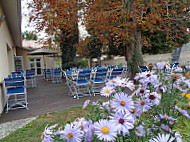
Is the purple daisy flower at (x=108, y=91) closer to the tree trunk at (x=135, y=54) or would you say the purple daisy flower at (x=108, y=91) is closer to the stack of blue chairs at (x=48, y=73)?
the tree trunk at (x=135, y=54)

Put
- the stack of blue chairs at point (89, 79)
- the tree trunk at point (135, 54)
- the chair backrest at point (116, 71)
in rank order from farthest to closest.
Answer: the tree trunk at point (135, 54)
the chair backrest at point (116, 71)
the stack of blue chairs at point (89, 79)

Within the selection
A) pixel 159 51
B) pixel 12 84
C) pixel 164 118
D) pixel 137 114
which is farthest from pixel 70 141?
pixel 159 51

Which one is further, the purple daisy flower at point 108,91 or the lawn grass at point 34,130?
the lawn grass at point 34,130

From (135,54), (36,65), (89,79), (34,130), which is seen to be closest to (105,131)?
(34,130)

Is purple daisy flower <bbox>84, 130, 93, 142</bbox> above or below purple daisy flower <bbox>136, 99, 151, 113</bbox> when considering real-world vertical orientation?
below

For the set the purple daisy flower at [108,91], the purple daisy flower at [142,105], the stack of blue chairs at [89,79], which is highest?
the purple daisy flower at [108,91]

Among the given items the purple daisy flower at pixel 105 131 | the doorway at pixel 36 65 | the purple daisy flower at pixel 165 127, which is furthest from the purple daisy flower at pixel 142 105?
the doorway at pixel 36 65

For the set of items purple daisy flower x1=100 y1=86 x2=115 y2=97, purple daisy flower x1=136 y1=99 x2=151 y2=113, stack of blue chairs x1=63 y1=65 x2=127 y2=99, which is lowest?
stack of blue chairs x1=63 y1=65 x2=127 y2=99

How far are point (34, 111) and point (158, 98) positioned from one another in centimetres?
406

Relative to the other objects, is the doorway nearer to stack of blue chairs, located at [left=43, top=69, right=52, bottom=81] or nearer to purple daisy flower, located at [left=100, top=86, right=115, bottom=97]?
stack of blue chairs, located at [left=43, top=69, right=52, bottom=81]

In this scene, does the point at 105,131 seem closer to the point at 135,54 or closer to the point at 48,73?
the point at 135,54

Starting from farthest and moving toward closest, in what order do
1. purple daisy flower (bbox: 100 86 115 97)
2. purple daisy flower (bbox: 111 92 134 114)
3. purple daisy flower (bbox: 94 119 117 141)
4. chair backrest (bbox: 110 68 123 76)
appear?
chair backrest (bbox: 110 68 123 76), purple daisy flower (bbox: 100 86 115 97), purple daisy flower (bbox: 111 92 134 114), purple daisy flower (bbox: 94 119 117 141)

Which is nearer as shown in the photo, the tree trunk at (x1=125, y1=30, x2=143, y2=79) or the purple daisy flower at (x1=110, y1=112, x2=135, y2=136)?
the purple daisy flower at (x1=110, y1=112, x2=135, y2=136)

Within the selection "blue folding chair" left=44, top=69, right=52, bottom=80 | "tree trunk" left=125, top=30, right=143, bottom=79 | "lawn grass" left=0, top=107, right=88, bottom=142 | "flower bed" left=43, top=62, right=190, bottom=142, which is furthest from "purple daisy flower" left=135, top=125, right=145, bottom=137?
"blue folding chair" left=44, top=69, right=52, bottom=80
